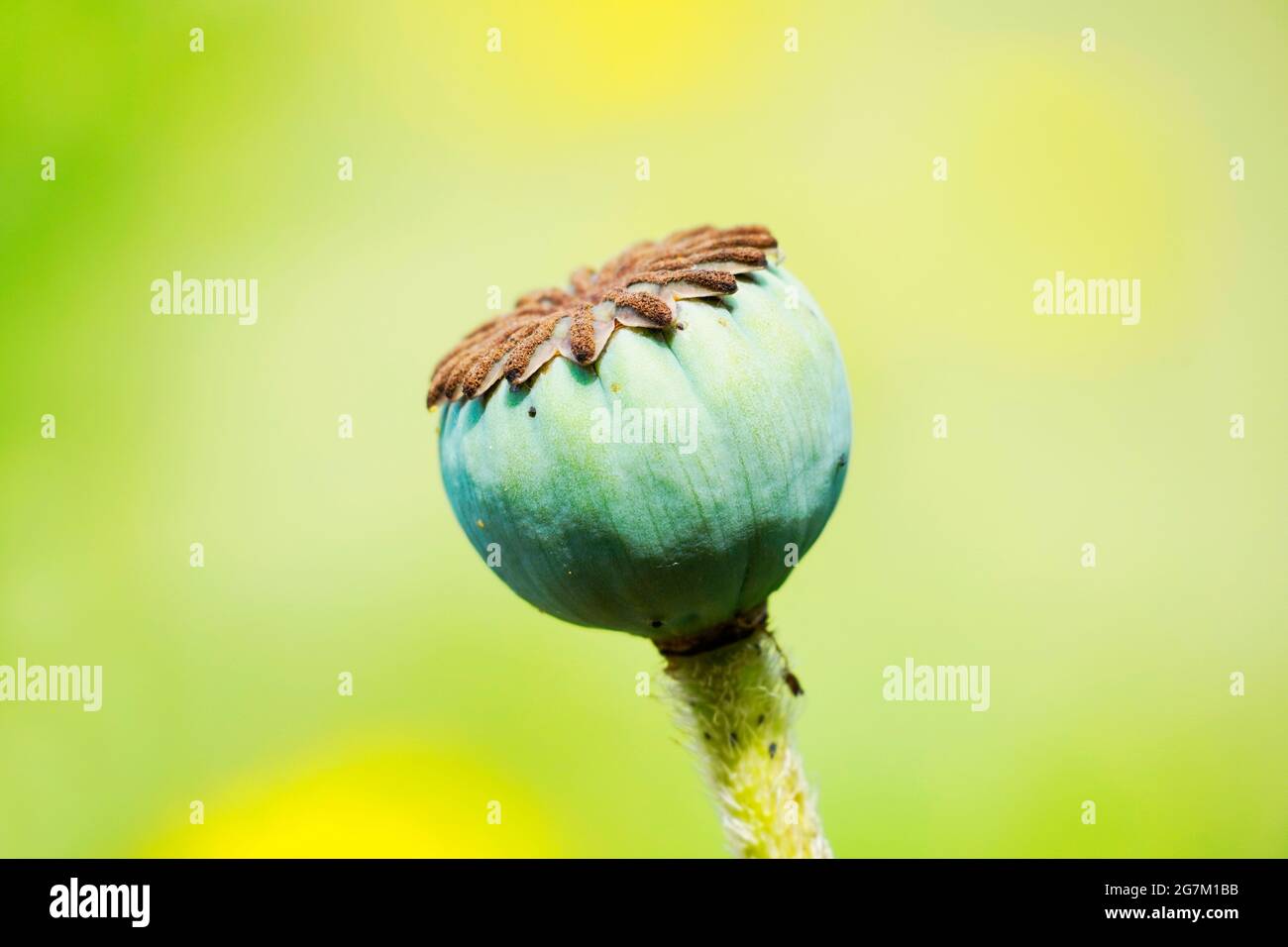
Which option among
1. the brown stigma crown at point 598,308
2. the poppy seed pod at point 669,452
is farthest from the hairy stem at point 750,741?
the brown stigma crown at point 598,308

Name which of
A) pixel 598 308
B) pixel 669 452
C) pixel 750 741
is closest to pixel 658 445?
pixel 669 452

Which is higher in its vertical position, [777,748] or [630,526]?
[630,526]

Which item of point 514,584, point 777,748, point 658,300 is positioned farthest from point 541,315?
point 777,748

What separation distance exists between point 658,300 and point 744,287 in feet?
0.28

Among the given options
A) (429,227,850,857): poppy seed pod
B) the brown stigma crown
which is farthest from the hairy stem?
the brown stigma crown

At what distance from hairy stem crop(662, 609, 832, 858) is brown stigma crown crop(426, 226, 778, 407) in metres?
0.33

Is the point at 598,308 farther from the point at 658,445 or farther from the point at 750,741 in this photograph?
the point at 750,741

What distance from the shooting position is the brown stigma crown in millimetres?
1089

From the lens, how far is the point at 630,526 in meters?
1.04

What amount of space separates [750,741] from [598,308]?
462mm

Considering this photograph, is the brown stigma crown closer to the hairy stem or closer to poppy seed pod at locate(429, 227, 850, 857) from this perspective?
poppy seed pod at locate(429, 227, 850, 857)

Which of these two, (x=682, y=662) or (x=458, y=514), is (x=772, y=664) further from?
(x=458, y=514)

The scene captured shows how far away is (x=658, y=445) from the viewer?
3.37ft

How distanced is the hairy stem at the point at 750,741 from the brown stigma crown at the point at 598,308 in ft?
1.07
